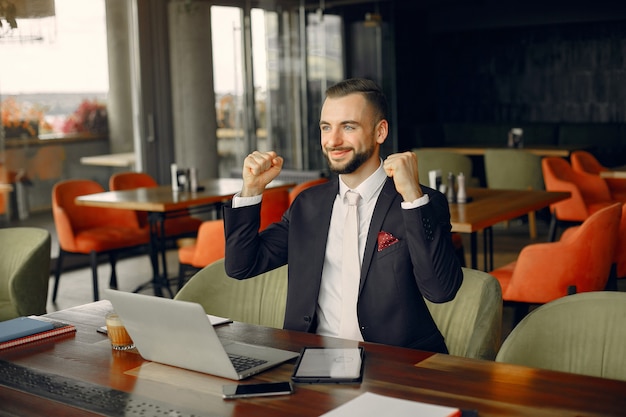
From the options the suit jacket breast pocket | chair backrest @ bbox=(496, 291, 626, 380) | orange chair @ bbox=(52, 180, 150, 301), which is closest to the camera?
chair backrest @ bbox=(496, 291, 626, 380)

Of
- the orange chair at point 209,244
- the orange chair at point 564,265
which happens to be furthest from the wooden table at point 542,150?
the orange chair at point 564,265

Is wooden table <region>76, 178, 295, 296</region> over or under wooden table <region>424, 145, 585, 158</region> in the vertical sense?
under

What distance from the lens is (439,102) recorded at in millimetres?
13039

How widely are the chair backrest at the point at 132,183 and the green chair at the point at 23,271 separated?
96.9 inches

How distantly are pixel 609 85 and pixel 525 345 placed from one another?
10.1 m

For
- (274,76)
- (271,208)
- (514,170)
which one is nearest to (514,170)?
(514,170)

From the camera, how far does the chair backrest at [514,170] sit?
8.60 metres

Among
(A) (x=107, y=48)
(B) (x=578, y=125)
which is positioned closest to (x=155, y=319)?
(A) (x=107, y=48)

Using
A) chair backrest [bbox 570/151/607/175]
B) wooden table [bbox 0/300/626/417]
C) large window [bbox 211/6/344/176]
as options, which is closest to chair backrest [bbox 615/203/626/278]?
chair backrest [bbox 570/151/607/175]

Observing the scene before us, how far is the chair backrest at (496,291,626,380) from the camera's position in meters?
2.37

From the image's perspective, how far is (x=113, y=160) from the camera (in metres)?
8.57

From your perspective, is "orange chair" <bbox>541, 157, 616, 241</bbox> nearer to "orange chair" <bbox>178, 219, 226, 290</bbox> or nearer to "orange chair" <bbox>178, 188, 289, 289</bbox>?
"orange chair" <bbox>178, 188, 289, 289</bbox>

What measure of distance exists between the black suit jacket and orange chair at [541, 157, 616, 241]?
438 cm

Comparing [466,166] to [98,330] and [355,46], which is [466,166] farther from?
[98,330]
